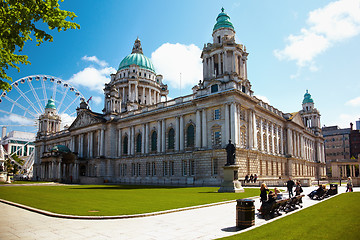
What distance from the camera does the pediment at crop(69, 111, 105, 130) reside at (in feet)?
237

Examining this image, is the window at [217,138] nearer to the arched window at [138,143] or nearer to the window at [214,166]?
the window at [214,166]

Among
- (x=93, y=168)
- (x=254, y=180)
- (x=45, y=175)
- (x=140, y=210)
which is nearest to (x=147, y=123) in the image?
(x=93, y=168)

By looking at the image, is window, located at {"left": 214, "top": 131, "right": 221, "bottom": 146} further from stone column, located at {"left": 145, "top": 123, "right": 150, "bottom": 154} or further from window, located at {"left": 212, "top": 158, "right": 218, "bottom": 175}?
stone column, located at {"left": 145, "top": 123, "right": 150, "bottom": 154}

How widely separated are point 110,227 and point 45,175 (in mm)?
75915

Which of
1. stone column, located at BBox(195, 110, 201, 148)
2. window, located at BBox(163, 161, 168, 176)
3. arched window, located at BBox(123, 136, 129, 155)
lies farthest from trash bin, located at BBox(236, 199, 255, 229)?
arched window, located at BBox(123, 136, 129, 155)

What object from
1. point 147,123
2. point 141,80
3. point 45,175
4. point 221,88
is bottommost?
point 45,175

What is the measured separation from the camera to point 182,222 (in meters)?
13.3

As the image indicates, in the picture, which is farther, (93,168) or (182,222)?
(93,168)

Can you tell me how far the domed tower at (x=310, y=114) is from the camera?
9494 cm

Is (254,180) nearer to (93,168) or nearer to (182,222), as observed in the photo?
(182,222)

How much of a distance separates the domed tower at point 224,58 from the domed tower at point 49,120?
217 feet

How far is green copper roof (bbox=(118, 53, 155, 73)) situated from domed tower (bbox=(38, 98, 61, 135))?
1120 inches

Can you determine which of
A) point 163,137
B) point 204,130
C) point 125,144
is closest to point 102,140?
point 125,144

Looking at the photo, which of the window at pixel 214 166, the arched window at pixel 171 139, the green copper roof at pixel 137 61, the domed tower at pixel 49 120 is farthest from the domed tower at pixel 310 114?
the domed tower at pixel 49 120
